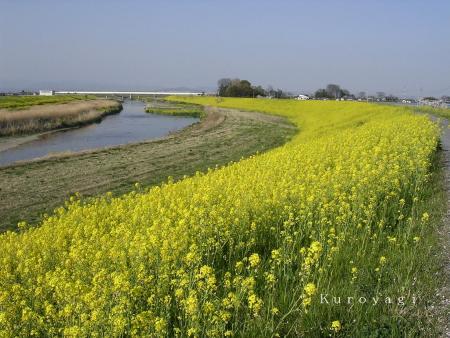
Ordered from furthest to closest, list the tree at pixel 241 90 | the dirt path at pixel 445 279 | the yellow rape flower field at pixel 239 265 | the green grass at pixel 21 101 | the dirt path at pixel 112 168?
the tree at pixel 241 90, the green grass at pixel 21 101, the dirt path at pixel 112 168, the dirt path at pixel 445 279, the yellow rape flower field at pixel 239 265

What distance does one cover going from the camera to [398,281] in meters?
4.73

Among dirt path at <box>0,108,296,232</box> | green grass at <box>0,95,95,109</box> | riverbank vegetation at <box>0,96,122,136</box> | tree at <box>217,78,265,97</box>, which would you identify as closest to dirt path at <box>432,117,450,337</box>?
dirt path at <box>0,108,296,232</box>

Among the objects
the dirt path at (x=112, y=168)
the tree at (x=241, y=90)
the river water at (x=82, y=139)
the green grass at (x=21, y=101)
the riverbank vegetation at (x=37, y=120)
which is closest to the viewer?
the dirt path at (x=112, y=168)

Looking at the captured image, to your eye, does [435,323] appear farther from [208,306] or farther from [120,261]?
[120,261]

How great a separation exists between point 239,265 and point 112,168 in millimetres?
15412

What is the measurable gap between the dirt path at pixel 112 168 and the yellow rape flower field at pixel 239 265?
5461 millimetres

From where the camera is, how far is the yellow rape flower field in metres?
3.84

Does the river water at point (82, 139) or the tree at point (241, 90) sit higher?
the tree at point (241, 90)

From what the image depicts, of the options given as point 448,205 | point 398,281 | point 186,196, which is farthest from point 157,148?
point 398,281

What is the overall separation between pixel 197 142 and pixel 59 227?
19524mm

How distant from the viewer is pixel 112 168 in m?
19.0

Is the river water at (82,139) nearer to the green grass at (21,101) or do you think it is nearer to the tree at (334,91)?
the green grass at (21,101)

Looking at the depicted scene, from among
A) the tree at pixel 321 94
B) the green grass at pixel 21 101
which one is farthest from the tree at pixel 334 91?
the green grass at pixel 21 101

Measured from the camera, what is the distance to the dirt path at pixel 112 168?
46.7ft
